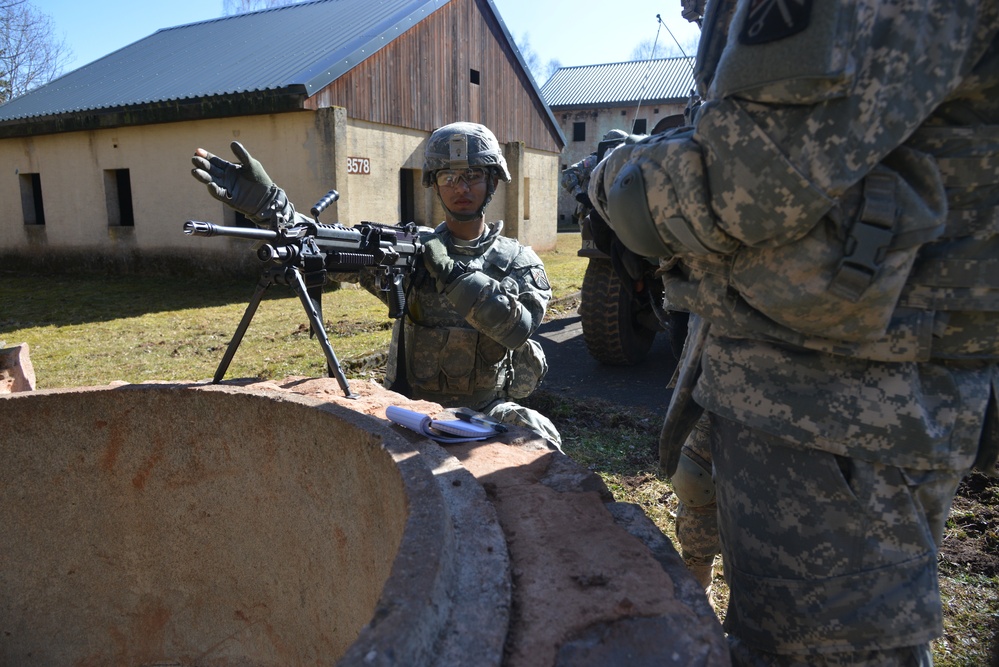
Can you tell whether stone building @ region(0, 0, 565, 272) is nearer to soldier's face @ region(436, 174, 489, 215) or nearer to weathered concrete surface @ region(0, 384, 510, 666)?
soldier's face @ region(436, 174, 489, 215)

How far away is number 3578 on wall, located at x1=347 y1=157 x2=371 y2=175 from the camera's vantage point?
9.99 m

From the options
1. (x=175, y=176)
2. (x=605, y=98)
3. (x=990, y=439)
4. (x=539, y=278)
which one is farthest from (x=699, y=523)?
(x=605, y=98)

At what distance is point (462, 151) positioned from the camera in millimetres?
3043

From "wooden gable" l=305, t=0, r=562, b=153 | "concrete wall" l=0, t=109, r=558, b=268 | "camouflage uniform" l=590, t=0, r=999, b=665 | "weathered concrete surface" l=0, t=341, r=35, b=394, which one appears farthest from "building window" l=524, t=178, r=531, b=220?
"camouflage uniform" l=590, t=0, r=999, b=665

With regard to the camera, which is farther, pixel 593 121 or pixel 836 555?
pixel 593 121

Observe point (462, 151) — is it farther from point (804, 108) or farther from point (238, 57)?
point (238, 57)

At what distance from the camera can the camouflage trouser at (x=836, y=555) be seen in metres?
1.31

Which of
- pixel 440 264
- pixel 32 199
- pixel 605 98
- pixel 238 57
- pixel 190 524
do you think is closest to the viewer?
pixel 190 524

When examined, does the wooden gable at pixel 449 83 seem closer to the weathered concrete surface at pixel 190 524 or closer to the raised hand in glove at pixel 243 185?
the raised hand in glove at pixel 243 185

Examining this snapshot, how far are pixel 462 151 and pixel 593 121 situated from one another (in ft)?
80.5

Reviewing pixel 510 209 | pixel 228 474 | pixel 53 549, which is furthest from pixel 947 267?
pixel 510 209

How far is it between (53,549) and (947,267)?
2.80m

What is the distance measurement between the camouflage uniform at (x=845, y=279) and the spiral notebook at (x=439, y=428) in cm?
81

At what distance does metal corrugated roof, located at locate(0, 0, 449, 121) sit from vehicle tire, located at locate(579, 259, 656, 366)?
17.8ft
